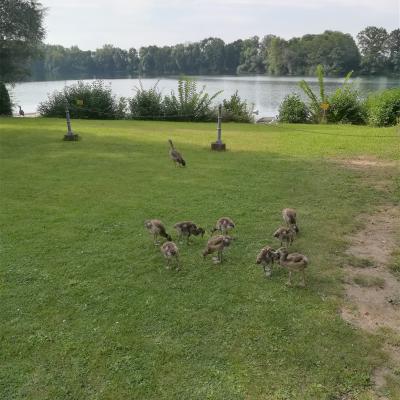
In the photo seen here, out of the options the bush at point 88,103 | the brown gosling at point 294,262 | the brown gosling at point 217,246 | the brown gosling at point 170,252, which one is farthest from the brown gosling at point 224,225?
the bush at point 88,103

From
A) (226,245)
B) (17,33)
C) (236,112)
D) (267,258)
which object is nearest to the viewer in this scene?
(267,258)

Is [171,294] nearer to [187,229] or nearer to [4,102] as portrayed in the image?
[187,229]

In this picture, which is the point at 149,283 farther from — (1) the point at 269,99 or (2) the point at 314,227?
(1) the point at 269,99

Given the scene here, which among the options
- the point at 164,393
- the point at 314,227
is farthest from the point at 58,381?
the point at 314,227

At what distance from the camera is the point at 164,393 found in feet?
14.6

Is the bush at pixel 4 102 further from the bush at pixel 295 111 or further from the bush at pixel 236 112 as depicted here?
the bush at pixel 295 111

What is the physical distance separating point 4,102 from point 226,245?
32480 mm

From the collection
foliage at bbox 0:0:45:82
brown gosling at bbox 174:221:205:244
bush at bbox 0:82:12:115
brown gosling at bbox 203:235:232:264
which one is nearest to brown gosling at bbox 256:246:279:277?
brown gosling at bbox 203:235:232:264

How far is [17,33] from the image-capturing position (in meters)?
33.9

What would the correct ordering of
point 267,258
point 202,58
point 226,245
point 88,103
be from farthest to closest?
point 202,58
point 88,103
point 226,245
point 267,258

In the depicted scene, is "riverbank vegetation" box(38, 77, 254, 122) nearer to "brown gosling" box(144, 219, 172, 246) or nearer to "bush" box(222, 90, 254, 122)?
"bush" box(222, 90, 254, 122)

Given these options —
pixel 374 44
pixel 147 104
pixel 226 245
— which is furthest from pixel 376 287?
pixel 374 44

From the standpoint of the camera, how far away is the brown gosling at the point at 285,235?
7646 mm

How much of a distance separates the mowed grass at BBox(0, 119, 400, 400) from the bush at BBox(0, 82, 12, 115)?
79.8 feet
